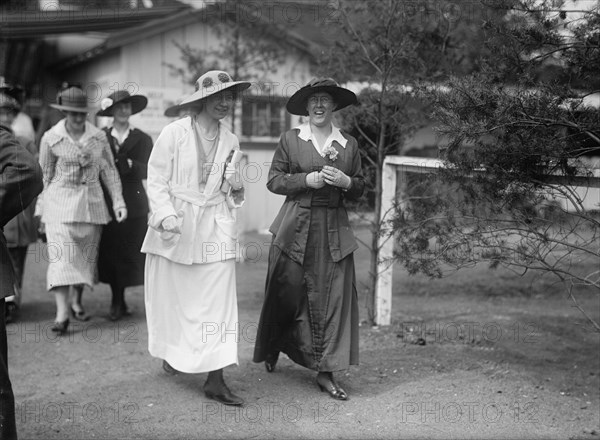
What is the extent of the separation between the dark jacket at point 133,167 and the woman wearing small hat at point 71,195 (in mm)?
326

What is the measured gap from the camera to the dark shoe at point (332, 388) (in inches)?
226

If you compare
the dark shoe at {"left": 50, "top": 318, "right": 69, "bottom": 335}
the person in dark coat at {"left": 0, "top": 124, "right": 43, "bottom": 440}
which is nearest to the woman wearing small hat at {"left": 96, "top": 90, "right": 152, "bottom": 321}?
the dark shoe at {"left": 50, "top": 318, "right": 69, "bottom": 335}

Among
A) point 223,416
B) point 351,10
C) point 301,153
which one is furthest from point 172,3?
point 223,416

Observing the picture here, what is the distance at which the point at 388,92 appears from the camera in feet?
24.4

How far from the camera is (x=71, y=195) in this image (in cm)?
760

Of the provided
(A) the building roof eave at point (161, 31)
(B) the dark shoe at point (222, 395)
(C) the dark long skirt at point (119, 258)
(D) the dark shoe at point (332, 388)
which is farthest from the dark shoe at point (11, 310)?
(A) the building roof eave at point (161, 31)

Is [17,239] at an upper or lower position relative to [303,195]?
lower

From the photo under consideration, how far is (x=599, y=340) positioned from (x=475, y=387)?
7.28ft

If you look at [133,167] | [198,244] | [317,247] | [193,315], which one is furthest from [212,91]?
[133,167]

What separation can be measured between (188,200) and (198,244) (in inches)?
12.4

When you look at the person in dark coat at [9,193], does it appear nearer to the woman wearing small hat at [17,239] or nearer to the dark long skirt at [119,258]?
the dark long skirt at [119,258]

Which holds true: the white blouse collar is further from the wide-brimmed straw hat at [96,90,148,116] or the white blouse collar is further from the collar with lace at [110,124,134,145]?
the collar with lace at [110,124,134,145]

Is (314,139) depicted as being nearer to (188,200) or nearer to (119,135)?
(188,200)

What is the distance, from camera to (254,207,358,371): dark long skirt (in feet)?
19.1
